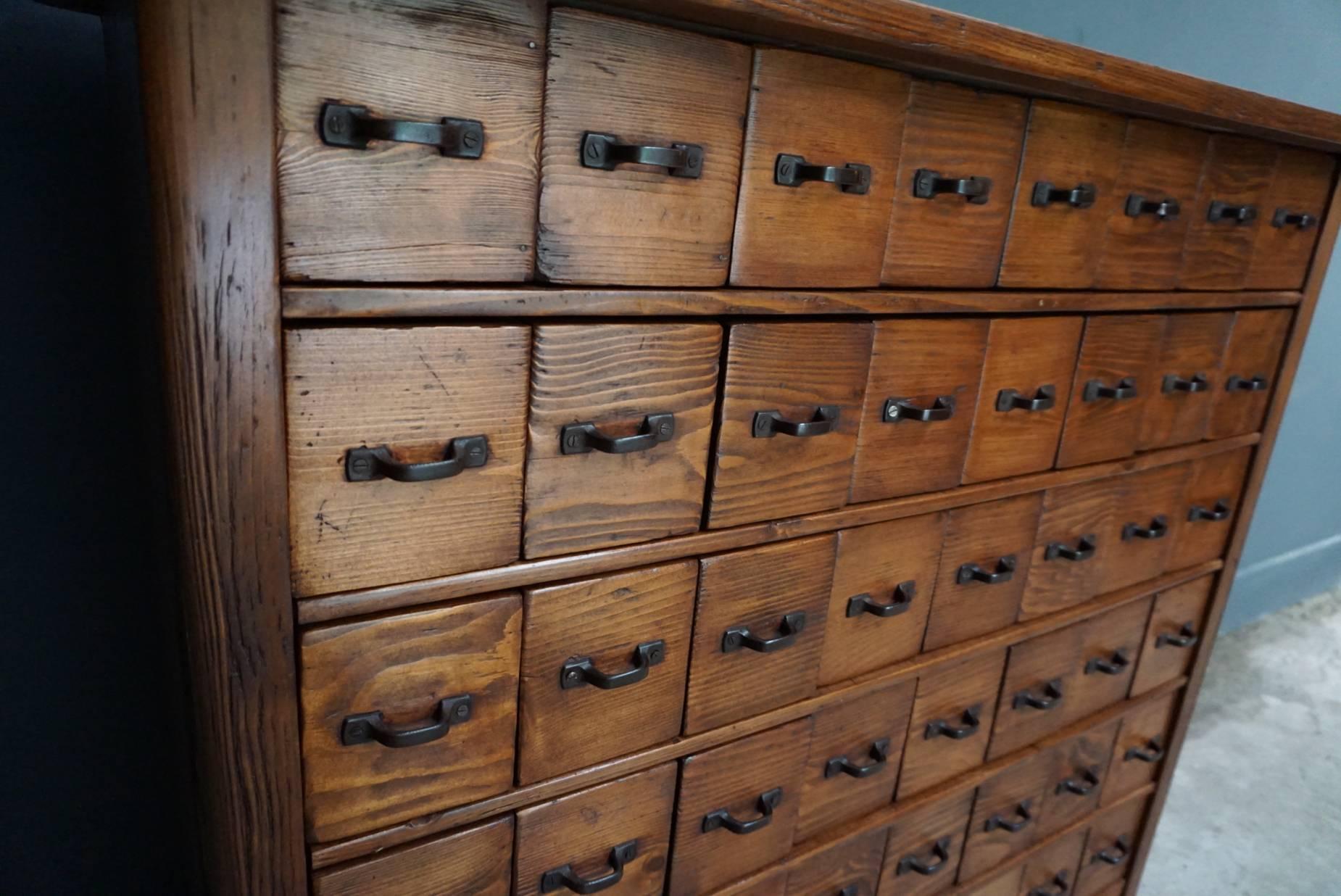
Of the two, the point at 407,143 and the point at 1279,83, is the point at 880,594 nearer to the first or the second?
the point at 407,143

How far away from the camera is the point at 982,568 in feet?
3.59

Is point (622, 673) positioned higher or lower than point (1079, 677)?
higher

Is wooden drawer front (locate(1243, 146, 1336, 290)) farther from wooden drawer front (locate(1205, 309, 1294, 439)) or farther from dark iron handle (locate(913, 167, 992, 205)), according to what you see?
dark iron handle (locate(913, 167, 992, 205))

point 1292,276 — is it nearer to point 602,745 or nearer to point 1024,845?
point 1024,845

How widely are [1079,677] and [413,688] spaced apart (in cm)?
106

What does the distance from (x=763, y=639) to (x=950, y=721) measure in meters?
0.42

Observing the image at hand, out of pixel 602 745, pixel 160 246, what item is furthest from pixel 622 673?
pixel 160 246

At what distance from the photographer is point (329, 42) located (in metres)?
0.53

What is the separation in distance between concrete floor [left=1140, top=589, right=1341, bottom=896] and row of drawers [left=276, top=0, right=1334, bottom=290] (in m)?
1.54

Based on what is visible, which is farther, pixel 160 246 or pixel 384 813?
pixel 384 813

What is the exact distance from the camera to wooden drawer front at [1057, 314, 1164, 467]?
1.09m

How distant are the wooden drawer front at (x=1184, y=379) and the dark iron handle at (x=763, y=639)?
64 cm

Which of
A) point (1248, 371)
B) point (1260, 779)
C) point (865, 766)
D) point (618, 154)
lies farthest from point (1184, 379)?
point (1260, 779)

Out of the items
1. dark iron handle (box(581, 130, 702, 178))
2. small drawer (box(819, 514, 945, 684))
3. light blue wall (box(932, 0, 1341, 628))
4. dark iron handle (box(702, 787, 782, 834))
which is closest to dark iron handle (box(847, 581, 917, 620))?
small drawer (box(819, 514, 945, 684))
